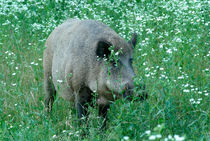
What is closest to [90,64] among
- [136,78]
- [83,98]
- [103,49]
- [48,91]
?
[103,49]

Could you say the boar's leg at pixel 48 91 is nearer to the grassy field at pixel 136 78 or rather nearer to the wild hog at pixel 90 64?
the grassy field at pixel 136 78

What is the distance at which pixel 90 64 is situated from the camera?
460 centimetres

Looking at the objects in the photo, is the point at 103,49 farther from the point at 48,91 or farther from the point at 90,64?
the point at 48,91

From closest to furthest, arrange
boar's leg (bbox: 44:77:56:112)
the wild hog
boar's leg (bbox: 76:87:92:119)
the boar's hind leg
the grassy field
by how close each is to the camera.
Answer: the grassy field → the wild hog → boar's leg (bbox: 76:87:92:119) → the boar's hind leg → boar's leg (bbox: 44:77:56:112)

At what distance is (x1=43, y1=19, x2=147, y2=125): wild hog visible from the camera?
14.0 feet

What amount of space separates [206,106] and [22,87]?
3.07 meters

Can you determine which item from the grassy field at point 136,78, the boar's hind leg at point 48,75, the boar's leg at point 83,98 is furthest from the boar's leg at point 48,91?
the boar's leg at point 83,98

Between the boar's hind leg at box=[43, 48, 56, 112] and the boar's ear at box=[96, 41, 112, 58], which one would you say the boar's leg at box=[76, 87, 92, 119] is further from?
the boar's hind leg at box=[43, 48, 56, 112]

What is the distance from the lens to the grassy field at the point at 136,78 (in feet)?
13.5

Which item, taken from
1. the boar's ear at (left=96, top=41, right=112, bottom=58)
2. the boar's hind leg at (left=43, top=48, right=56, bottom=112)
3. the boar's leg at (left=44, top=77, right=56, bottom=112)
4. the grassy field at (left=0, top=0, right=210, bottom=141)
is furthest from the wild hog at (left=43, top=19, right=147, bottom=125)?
the boar's leg at (left=44, top=77, right=56, bottom=112)

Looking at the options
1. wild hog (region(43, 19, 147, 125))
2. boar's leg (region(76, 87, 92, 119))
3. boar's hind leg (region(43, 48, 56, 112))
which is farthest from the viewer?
boar's hind leg (region(43, 48, 56, 112))

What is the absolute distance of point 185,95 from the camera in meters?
4.91

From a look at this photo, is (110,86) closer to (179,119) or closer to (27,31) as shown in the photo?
(179,119)

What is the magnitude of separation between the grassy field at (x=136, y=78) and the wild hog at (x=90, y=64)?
0.75 ft
